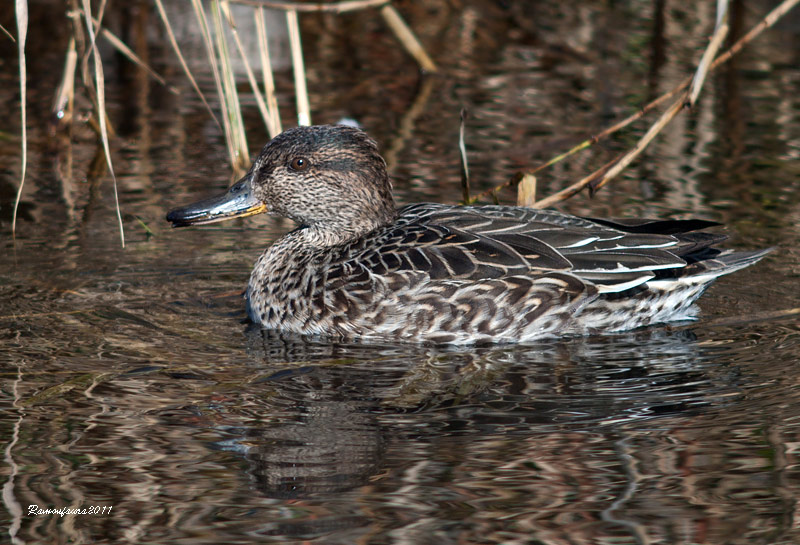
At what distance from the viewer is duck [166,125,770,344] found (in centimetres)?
632

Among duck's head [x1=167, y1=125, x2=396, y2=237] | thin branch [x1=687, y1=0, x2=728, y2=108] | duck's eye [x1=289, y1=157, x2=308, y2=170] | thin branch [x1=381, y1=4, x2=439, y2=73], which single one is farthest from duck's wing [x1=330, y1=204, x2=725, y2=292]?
thin branch [x1=381, y1=4, x2=439, y2=73]

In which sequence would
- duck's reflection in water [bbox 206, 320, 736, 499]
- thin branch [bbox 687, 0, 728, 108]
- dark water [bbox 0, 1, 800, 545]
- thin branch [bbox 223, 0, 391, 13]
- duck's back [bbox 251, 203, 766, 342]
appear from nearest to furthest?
dark water [bbox 0, 1, 800, 545] → duck's reflection in water [bbox 206, 320, 736, 499] → duck's back [bbox 251, 203, 766, 342] → thin branch [bbox 687, 0, 728, 108] → thin branch [bbox 223, 0, 391, 13]

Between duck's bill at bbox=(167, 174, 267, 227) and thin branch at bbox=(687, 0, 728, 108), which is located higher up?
thin branch at bbox=(687, 0, 728, 108)

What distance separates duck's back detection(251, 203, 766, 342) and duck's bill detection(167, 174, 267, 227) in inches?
26.4

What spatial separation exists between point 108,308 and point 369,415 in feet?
7.11

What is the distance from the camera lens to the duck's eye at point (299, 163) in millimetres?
6840

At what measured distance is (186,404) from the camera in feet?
17.3

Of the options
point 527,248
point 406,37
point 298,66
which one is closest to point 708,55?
point 527,248

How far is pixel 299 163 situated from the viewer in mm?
6855

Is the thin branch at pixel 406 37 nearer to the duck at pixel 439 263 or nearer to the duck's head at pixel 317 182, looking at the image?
the duck's head at pixel 317 182

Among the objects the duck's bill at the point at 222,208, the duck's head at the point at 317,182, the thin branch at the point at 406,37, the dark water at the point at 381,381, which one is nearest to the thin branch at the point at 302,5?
the duck's head at the point at 317,182

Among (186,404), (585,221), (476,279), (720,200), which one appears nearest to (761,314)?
(585,221)

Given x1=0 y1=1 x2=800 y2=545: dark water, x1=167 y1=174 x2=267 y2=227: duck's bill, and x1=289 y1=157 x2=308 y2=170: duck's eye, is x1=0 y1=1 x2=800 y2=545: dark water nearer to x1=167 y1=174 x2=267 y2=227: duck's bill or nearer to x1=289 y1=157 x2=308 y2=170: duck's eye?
x1=167 y1=174 x2=267 y2=227: duck's bill

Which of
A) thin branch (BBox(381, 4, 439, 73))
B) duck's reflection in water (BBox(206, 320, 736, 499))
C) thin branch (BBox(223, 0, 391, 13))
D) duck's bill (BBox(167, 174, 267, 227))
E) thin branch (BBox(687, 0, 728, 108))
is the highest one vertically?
thin branch (BBox(381, 4, 439, 73))
